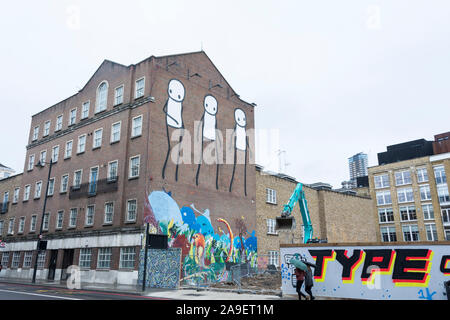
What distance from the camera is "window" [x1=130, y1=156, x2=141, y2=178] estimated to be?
28492mm

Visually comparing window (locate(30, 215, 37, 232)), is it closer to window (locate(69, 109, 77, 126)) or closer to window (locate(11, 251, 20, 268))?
window (locate(11, 251, 20, 268))

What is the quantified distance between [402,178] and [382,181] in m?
3.51

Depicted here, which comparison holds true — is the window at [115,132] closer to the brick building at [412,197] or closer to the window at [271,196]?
the window at [271,196]

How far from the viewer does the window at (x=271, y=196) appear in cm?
4016

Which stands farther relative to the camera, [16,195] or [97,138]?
[16,195]

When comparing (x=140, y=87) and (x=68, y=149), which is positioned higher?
Answer: (x=140, y=87)

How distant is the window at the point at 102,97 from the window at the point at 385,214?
1994 inches

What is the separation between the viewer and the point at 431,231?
55906 millimetres

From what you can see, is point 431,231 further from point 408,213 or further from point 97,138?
point 97,138

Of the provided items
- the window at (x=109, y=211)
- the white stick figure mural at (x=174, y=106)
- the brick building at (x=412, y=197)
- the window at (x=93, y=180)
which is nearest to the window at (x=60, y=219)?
the window at (x=93, y=180)

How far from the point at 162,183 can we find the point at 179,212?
278 cm

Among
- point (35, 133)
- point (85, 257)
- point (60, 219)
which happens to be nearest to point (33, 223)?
point (60, 219)

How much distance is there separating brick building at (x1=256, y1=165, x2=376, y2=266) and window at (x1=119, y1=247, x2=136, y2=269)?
40.6 ft
